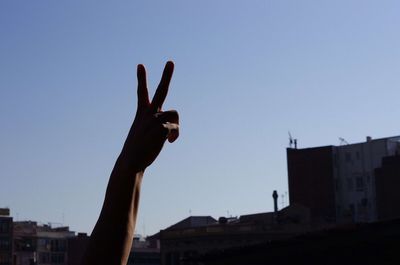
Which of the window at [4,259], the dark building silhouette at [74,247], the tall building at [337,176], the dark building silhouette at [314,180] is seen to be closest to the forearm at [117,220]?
the tall building at [337,176]

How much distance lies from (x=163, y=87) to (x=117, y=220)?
24.7 inches

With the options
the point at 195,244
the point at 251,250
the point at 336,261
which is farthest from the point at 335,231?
the point at 195,244

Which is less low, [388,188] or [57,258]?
[388,188]

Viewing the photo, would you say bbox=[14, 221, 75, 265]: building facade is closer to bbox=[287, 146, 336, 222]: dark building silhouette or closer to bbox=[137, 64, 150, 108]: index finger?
bbox=[287, 146, 336, 222]: dark building silhouette

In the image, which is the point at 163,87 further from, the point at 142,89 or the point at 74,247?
the point at 74,247

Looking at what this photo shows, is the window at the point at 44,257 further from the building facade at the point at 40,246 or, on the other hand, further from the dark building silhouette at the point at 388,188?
the dark building silhouette at the point at 388,188

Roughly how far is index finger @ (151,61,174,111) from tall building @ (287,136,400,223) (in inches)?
2833

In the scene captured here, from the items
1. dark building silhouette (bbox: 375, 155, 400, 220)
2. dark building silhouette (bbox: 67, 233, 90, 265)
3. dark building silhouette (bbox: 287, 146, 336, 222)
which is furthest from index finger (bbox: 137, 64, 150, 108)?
dark building silhouette (bbox: 67, 233, 90, 265)

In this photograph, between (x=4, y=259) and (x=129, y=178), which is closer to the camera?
(x=129, y=178)

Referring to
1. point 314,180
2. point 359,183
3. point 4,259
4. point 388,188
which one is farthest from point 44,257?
point 388,188

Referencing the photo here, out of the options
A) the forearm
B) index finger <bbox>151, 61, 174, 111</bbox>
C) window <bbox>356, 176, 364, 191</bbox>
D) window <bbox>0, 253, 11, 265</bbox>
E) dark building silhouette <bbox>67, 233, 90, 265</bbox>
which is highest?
window <bbox>356, 176, 364, 191</bbox>

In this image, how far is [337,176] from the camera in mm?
78250

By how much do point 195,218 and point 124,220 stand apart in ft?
314

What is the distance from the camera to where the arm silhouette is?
352 centimetres
